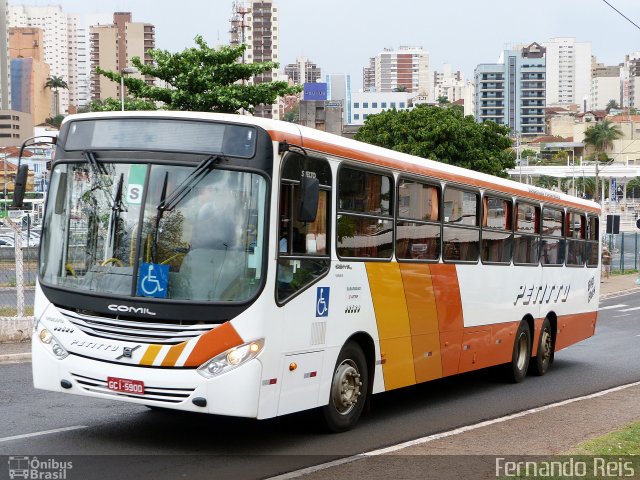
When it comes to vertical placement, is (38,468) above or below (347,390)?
below

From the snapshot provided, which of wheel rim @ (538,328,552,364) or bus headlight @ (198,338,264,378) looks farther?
wheel rim @ (538,328,552,364)

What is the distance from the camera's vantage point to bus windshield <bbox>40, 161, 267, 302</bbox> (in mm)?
8984

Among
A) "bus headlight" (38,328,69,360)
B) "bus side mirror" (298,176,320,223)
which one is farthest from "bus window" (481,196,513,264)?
"bus headlight" (38,328,69,360)

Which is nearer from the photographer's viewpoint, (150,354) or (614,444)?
(150,354)

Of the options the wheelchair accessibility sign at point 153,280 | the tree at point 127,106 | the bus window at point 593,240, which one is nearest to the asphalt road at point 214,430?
the wheelchair accessibility sign at point 153,280

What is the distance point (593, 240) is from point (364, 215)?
34.4ft

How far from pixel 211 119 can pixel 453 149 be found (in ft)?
159

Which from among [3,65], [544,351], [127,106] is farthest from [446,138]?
[3,65]

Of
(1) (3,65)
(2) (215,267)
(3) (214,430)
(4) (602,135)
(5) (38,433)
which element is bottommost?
(3) (214,430)

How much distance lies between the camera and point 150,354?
8906 millimetres

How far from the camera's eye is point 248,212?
9094 millimetres

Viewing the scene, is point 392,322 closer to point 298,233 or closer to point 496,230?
point 298,233

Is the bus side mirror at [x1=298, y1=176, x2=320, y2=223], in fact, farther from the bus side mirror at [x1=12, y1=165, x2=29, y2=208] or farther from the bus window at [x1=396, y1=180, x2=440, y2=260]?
the bus window at [x1=396, y1=180, x2=440, y2=260]

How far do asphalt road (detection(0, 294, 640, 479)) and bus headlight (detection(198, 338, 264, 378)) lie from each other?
0.76 meters
